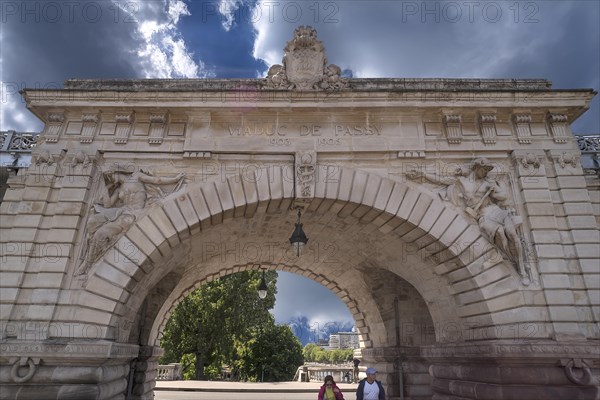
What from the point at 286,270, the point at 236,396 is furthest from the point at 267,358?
the point at 286,270

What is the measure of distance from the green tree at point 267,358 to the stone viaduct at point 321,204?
23.5 meters

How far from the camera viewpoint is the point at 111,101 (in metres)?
8.12

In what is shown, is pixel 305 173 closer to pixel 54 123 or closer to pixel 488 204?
pixel 488 204

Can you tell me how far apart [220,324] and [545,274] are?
2153 centimetres

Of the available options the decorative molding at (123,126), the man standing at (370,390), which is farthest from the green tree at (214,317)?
the man standing at (370,390)

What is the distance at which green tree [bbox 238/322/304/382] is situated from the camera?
30.0 metres

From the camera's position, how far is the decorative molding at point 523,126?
8.23 meters

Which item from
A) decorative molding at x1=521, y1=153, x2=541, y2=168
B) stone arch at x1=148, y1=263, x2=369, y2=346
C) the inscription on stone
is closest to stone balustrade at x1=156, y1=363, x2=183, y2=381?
stone arch at x1=148, y1=263, x2=369, y2=346

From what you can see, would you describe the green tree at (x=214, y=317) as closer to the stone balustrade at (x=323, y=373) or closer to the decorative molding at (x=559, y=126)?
the stone balustrade at (x=323, y=373)

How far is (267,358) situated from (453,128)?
87.5 feet

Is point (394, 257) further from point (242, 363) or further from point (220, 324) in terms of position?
point (242, 363)

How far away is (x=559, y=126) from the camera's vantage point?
27.1 feet

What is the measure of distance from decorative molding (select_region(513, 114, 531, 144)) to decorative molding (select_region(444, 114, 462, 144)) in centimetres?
121

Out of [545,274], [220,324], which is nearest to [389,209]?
[545,274]
